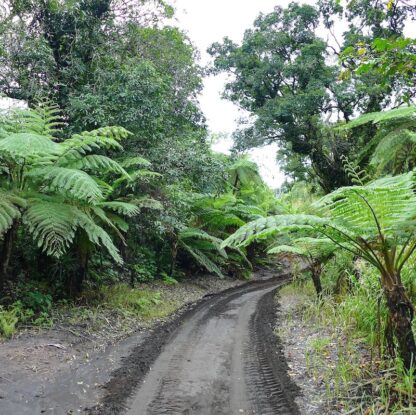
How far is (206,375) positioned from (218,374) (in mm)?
119

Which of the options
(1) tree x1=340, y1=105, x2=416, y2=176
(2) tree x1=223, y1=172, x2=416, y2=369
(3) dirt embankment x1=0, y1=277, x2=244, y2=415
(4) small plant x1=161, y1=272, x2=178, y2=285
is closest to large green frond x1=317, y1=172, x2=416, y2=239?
(2) tree x1=223, y1=172, x2=416, y2=369

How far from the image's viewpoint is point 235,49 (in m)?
12.0

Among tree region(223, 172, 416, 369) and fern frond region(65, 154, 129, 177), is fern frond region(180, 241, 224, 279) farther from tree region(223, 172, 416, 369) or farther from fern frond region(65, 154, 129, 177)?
tree region(223, 172, 416, 369)

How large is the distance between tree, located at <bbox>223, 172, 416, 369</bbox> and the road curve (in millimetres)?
1071

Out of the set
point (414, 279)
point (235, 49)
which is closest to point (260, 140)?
point (235, 49)

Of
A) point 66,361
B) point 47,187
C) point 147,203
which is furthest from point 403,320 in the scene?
point 147,203

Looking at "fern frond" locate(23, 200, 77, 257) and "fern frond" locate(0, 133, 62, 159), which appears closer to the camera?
"fern frond" locate(0, 133, 62, 159)

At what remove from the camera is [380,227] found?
2.91 meters

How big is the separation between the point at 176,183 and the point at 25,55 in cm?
337

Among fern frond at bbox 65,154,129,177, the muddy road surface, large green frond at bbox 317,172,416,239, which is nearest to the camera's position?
large green frond at bbox 317,172,416,239

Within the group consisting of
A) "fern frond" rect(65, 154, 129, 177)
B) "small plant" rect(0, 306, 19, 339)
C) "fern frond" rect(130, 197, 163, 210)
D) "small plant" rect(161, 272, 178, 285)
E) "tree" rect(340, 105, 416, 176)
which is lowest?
"small plant" rect(161, 272, 178, 285)

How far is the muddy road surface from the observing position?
3049 millimetres

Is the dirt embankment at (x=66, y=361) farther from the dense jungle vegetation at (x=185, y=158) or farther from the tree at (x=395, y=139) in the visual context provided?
the tree at (x=395, y=139)

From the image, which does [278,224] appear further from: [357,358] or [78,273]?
[78,273]
